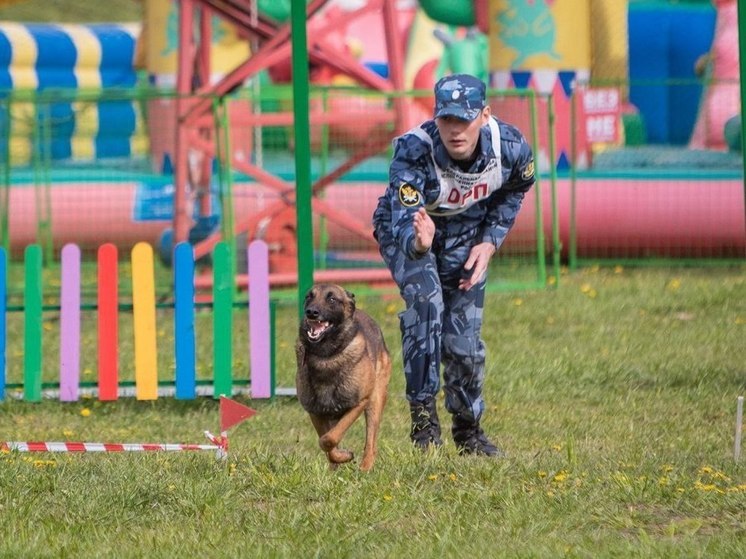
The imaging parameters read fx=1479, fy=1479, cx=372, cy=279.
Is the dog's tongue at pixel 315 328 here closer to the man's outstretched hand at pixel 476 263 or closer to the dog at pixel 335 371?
the dog at pixel 335 371

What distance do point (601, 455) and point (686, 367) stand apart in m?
2.92

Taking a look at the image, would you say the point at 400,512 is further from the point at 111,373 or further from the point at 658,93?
the point at 658,93

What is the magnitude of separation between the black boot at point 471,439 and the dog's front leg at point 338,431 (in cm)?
65

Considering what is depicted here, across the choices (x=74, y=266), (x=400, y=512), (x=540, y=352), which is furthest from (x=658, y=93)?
(x=400, y=512)

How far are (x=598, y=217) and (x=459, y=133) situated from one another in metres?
10.00

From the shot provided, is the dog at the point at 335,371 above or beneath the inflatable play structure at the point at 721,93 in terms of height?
beneath

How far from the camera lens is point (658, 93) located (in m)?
23.1

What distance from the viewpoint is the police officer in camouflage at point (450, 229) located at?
6.49 metres

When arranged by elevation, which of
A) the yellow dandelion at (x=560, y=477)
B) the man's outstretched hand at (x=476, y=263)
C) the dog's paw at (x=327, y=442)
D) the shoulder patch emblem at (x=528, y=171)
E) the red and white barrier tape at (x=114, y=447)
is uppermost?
the shoulder patch emblem at (x=528, y=171)

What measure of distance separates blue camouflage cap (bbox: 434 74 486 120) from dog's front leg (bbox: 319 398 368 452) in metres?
1.39

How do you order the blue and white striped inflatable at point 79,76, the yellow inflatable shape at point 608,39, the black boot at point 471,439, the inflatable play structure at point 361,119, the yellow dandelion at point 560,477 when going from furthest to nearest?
the blue and white striped inflatable at point 79,76 → the yellow inflatable shape at point 608,39 → the inflatable play structure at point 361,119 → the black boot at point 471,439 → the yellow dandelion at point 560,477

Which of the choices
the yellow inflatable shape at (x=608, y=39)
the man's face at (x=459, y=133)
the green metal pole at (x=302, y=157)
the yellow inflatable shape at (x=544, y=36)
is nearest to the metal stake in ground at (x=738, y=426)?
the man's face at (x=459, y=133)

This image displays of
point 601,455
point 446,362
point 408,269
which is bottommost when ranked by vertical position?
point 601,455

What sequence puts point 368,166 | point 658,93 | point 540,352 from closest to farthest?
point 540,352 → point 368,166 → point 658,93
